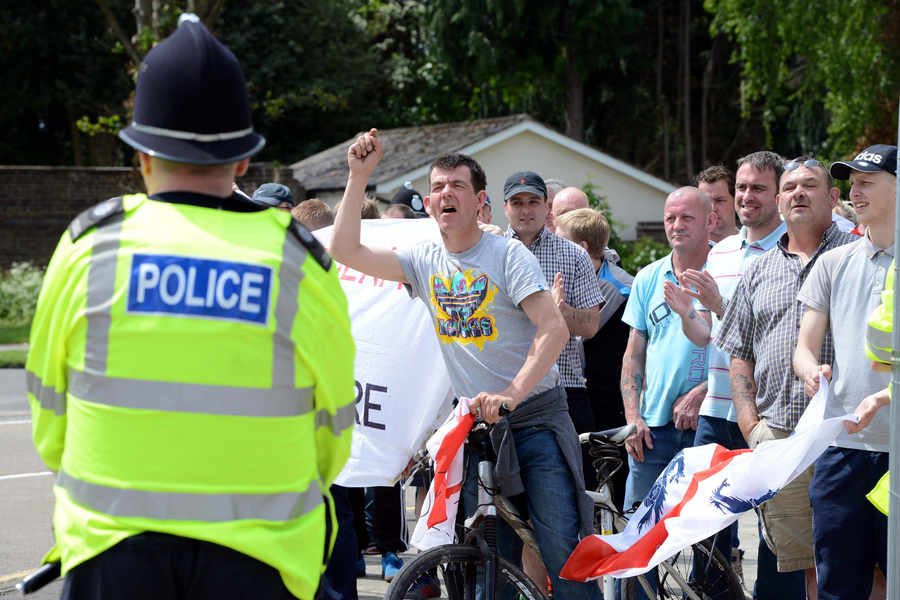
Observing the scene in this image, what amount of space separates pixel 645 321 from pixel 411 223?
4.36 ft

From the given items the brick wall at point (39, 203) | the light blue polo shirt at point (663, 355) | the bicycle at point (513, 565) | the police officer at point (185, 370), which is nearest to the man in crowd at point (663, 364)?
the light blue polo shirt at point (663, 355)

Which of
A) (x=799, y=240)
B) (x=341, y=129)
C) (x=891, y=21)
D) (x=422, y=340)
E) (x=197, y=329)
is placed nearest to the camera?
(x=197, y=329)

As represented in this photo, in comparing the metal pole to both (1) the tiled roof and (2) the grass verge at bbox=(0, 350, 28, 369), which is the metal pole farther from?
(1) the tiled roof

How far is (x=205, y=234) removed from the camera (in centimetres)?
246

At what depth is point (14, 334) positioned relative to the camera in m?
21.6

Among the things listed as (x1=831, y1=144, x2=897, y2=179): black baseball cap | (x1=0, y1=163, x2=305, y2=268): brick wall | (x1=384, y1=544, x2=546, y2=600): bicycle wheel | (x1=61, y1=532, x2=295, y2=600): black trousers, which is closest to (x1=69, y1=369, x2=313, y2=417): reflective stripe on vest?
(x1=61, y1=532, x2=295, y2=600): black trousers

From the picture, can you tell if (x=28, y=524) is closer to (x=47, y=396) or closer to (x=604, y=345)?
(x=604, y=345)

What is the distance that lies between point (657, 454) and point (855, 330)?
1671 millimetres

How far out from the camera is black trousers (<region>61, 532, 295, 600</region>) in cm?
239

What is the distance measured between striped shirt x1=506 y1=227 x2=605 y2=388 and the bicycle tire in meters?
1.24

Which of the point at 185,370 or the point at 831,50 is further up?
the point at 831,50

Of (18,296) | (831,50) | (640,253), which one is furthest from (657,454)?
(18,296)

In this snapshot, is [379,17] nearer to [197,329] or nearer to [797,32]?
[797,32]

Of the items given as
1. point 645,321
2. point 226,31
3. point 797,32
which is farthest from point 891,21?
point 226,31
